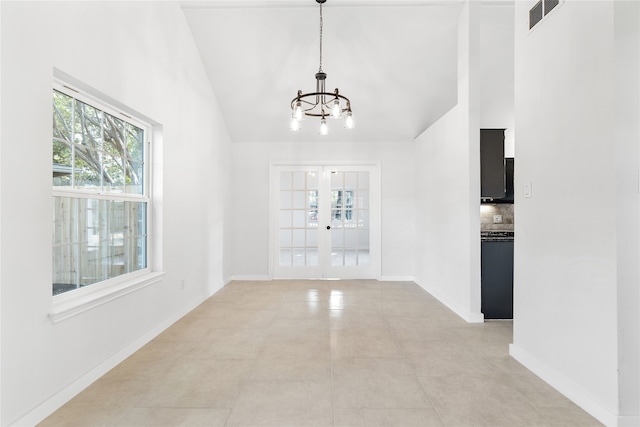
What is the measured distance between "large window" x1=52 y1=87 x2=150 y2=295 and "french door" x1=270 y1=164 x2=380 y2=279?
3.04 m

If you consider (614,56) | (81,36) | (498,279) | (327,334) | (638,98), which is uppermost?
(81,36)

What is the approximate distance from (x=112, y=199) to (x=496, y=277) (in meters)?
3.86

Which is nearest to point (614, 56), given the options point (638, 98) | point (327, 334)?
point (638, 98)

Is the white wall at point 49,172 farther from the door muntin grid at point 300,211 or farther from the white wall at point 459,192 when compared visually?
the white wall at point 459,192

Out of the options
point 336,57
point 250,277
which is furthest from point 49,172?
point 250,277

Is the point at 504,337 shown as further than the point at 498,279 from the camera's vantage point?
No

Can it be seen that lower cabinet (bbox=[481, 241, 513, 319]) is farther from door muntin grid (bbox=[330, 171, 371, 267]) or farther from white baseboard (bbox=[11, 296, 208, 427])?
white baseboard (bbox=[11, 296, 208, 427])

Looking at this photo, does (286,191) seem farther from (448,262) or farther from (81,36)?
(81,36)

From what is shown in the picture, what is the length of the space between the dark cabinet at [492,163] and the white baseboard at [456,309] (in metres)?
1.41

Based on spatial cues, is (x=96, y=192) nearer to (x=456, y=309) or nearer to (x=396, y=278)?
(x=456, y=309)

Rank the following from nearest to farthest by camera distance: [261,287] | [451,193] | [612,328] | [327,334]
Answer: [612,328]
[327,334]
[451,193]
[261,287]

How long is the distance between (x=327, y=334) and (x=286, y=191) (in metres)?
3.38

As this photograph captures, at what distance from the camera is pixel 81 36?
231 centimetres

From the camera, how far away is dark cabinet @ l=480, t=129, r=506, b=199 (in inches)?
173
